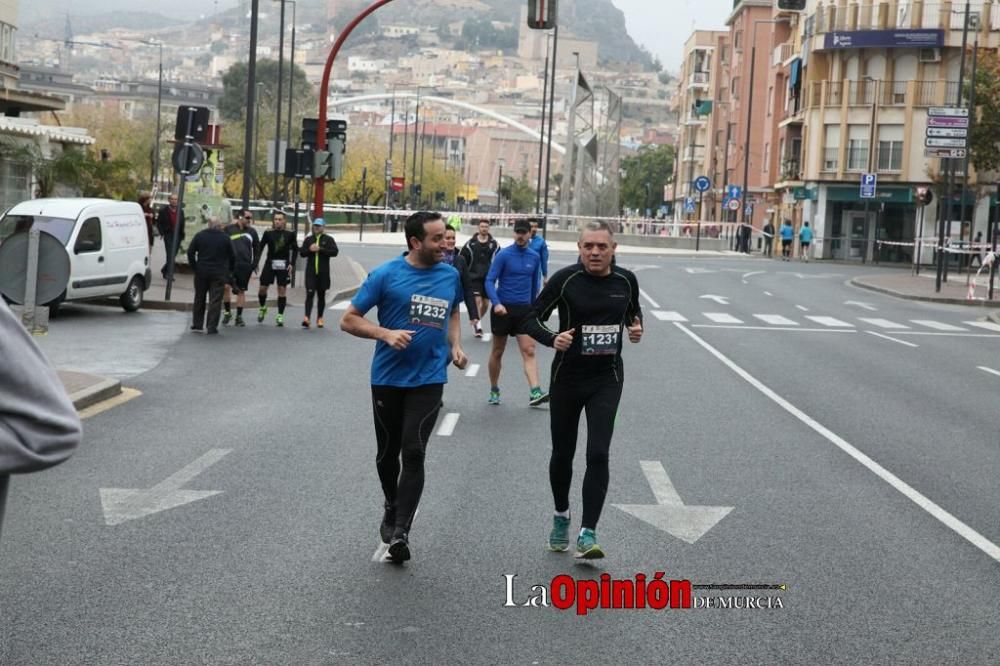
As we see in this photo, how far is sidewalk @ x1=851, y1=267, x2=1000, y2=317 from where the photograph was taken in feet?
129

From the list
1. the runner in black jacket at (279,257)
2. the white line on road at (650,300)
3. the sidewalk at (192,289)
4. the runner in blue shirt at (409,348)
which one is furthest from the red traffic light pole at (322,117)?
the runner in blue shirt at (409,348)

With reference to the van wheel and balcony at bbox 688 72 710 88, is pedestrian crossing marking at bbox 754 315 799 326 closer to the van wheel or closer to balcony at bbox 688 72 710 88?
the van wheel

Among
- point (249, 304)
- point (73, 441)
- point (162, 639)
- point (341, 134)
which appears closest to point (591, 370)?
point (162, 639)

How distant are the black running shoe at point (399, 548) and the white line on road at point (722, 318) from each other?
21.6 metres

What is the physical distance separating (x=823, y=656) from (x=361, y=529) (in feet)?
10.5

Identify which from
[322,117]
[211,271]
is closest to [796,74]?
[322,117]

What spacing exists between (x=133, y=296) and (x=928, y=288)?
25.9m

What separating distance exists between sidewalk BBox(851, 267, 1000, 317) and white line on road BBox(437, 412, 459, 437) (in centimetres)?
2297

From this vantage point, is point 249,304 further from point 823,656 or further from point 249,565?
point 823,656

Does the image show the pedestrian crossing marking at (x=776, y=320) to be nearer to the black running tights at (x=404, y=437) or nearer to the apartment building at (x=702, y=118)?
the black running tights at (x=404, y=437)

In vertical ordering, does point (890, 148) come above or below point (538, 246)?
above

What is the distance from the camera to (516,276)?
15.9 m

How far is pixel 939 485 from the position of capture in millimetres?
10695

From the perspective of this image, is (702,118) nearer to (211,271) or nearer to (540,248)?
(211,271)
